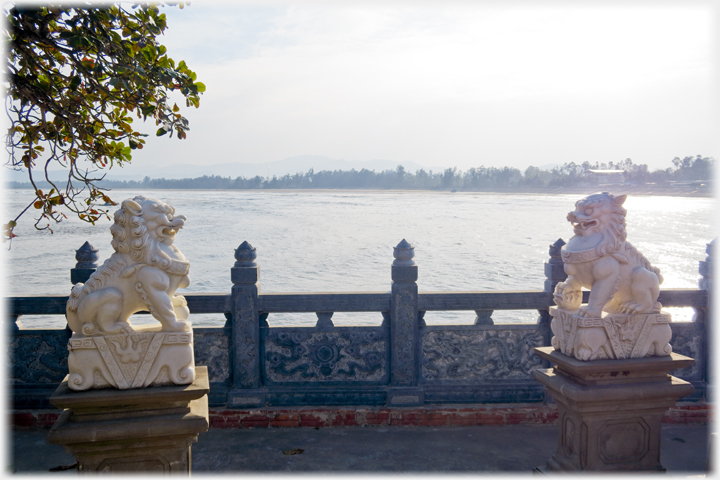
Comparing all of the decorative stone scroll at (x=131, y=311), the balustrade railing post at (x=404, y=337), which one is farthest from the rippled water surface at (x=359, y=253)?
the decorative stone scroll at (x=131, y=311)

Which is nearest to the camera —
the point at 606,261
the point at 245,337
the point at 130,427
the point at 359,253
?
the point at 130,427

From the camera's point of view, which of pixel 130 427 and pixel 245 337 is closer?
pixel 130 427

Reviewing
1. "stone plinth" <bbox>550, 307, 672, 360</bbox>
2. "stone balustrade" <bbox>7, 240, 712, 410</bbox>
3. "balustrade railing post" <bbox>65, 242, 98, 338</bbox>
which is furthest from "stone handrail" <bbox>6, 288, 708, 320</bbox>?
"stone plinth" <bbox>550, 307, 672, 360</bbox>

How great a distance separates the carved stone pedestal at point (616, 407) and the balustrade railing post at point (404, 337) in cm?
157

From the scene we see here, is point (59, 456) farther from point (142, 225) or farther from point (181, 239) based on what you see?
point (181, 239)

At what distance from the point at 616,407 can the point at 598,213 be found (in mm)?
1377

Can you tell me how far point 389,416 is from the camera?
519cm

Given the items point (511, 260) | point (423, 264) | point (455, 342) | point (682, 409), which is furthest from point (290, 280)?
point (682, 409)

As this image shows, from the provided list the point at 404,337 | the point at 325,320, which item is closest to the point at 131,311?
the point at 325,320

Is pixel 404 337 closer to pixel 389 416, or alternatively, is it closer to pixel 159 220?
pixel 389 416

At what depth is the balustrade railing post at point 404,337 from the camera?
5223 millimetres

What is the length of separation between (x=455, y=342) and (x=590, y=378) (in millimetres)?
1650

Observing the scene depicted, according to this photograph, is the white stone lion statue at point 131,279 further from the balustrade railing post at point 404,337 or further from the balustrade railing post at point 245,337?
the balustrade railing post at point 404,337

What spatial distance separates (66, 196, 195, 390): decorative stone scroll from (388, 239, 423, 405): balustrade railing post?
7.69 ft
